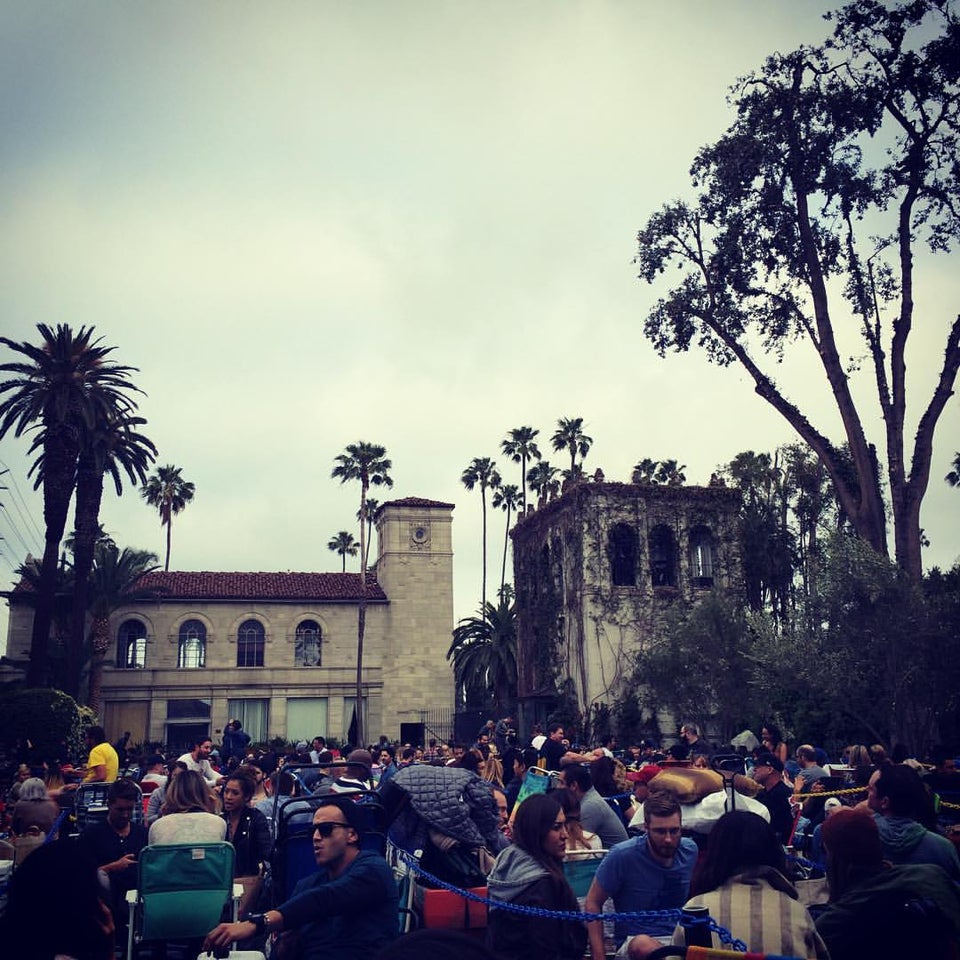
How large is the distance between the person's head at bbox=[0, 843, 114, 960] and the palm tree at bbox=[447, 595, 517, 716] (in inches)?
1798

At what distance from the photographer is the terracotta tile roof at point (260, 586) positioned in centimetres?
4669

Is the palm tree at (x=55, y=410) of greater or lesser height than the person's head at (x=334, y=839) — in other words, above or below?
above

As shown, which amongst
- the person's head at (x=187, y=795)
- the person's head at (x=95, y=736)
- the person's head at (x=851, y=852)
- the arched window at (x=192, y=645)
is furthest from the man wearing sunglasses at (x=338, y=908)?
the arched window at (x=192, y=645)

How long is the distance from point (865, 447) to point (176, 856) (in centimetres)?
2281

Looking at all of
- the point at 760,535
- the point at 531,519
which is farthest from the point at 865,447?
the point at 531,519

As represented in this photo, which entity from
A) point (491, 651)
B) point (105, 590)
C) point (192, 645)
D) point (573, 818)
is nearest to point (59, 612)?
point (105, 590)

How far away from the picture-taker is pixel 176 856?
6594 millimetres

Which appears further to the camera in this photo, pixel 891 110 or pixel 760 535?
pixel 760 535

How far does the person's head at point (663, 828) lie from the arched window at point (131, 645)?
44.1m

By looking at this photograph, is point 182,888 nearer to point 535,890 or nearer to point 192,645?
point 535,890

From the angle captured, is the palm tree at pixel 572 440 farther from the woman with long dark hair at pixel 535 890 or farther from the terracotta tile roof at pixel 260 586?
the woman with long dark hair at pixel 535 890

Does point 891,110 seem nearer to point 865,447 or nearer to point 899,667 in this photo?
point 865,447

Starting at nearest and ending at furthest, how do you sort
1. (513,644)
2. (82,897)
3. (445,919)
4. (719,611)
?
(82,897), (445,919), (719,611), (513,644)

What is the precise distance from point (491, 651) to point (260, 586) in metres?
12.8
